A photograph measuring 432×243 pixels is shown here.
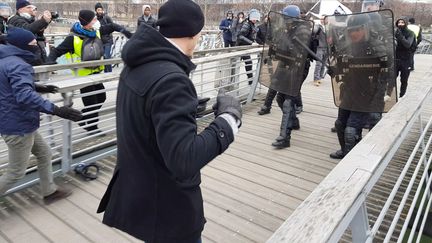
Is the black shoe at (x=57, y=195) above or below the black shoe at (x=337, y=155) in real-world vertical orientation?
below

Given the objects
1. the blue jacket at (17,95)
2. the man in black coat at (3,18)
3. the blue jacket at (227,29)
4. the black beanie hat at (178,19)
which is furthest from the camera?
the blue jacket at (227,29)

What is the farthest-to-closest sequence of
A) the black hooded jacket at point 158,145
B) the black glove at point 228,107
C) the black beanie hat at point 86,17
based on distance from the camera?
the black beanie hat at point 86,17 < the black glove at point 228,107 < the black hooded jacket at point 158,145

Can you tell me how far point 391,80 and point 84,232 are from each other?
311 centimetres

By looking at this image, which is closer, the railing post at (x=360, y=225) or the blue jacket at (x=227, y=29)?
the railing post at (x=360, y=225)

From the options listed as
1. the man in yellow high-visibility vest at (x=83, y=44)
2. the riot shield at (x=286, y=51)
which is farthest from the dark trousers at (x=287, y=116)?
the man in yellow high-visibility vest at (x=83, y=44)

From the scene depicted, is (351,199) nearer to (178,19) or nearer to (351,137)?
(178,19)

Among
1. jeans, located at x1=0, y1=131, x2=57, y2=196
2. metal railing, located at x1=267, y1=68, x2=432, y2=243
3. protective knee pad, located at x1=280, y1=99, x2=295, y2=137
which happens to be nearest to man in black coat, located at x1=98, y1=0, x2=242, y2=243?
metal railing, located at x1=267, y1=68, x2=432, y2=243

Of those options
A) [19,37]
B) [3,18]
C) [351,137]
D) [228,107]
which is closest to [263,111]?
[351,137]

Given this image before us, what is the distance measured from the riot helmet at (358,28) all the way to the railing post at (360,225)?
265 cm

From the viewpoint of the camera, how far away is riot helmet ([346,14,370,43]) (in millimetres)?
3678

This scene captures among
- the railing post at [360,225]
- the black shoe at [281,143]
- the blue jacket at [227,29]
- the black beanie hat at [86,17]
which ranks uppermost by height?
the black beanie hat at [86,17]

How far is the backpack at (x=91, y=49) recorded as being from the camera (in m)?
4.90

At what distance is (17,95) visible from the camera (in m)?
2.82

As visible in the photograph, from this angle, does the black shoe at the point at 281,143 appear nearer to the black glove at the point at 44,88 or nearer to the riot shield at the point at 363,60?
the riot shield at the point at 363,60
